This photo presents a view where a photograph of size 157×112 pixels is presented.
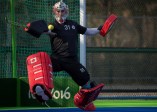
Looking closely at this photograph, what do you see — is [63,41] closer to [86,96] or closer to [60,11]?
[60,11]

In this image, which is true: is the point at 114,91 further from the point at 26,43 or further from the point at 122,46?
the point at 26,43

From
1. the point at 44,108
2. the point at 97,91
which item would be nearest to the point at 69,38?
the point at 97,91

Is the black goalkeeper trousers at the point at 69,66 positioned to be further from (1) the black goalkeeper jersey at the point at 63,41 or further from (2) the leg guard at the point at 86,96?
(2) the leg guard at the point at 86,96

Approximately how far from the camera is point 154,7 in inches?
576

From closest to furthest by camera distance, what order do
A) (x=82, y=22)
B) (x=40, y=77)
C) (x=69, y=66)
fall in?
(x=40, y=77), (x=69, y=66), (x=82, y=22)

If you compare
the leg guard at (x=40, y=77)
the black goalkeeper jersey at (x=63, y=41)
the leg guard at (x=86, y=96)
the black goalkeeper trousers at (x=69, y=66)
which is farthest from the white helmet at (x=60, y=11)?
the leg guard at (x=86, y=96)

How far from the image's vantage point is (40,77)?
7.12 metres

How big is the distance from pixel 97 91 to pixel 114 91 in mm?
4528

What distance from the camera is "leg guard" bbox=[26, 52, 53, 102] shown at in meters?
7.04

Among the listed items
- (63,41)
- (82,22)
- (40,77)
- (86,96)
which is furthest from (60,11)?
(82,22)

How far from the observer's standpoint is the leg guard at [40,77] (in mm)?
7035

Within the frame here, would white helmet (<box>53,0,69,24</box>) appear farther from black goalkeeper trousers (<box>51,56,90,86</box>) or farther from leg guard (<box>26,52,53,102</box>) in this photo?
leg guard (<box>26,52,53,102</box>)

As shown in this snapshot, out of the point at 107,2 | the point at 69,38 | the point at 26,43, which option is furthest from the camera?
the point at 107,2

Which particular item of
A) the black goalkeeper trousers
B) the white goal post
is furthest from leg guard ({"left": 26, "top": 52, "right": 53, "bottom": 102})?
the white goal post
